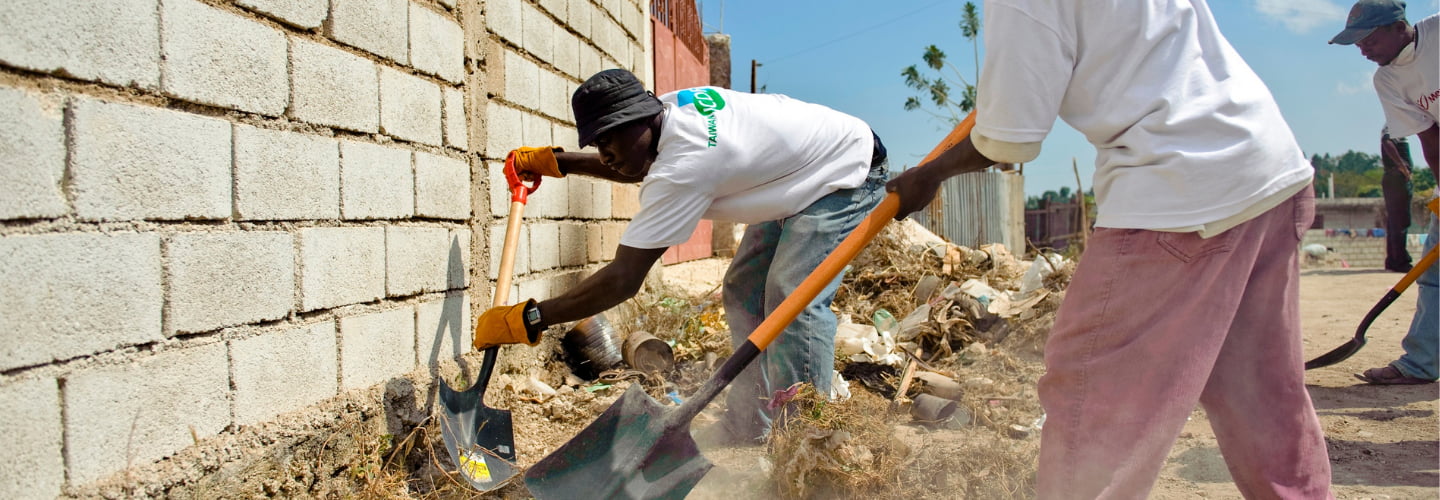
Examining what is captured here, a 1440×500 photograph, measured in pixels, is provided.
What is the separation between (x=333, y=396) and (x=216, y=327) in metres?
0.48

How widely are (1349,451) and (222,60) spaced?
3751 mm

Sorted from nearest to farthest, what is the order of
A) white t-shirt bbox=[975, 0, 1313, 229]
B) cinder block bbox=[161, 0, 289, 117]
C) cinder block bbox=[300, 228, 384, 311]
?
white t-shirt bbox=[975, 0, 1313, 229]
cinder block bbox=[161, 0, 289, 117]
cinder block bbox=[300, 228, 384, 311]

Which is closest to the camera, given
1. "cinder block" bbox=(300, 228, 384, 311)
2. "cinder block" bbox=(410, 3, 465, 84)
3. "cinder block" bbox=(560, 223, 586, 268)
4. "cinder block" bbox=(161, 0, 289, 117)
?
"cinder block" bbox=(161, 0, 289, 117)

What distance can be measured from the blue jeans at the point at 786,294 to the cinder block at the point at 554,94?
1.35 m

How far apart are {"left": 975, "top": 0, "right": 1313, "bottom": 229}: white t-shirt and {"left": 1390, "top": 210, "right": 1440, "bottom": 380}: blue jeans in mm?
2859

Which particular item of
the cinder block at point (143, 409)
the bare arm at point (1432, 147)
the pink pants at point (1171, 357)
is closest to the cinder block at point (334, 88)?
the cinder block at point (143, 409)

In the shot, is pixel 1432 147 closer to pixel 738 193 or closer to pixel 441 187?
pixel 738 193

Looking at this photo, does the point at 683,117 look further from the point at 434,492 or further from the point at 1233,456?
the point at 1233,456

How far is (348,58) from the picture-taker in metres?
2.37

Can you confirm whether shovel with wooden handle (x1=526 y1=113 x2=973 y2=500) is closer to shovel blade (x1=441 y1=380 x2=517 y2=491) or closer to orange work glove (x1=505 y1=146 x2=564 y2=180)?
shovel blade (x1=441 y1=380 x2=517 y2=491)

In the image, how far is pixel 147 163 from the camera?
5.70 feet

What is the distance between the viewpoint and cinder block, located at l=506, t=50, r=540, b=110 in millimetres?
3398

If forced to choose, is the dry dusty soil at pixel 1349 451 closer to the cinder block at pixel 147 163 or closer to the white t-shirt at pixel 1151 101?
the white t-shirt at pixel 1151 101

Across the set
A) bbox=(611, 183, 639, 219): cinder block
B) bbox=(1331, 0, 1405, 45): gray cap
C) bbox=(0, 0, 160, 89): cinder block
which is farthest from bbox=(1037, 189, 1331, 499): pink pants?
bbox=(611, 183, 639, 219): cinder block
